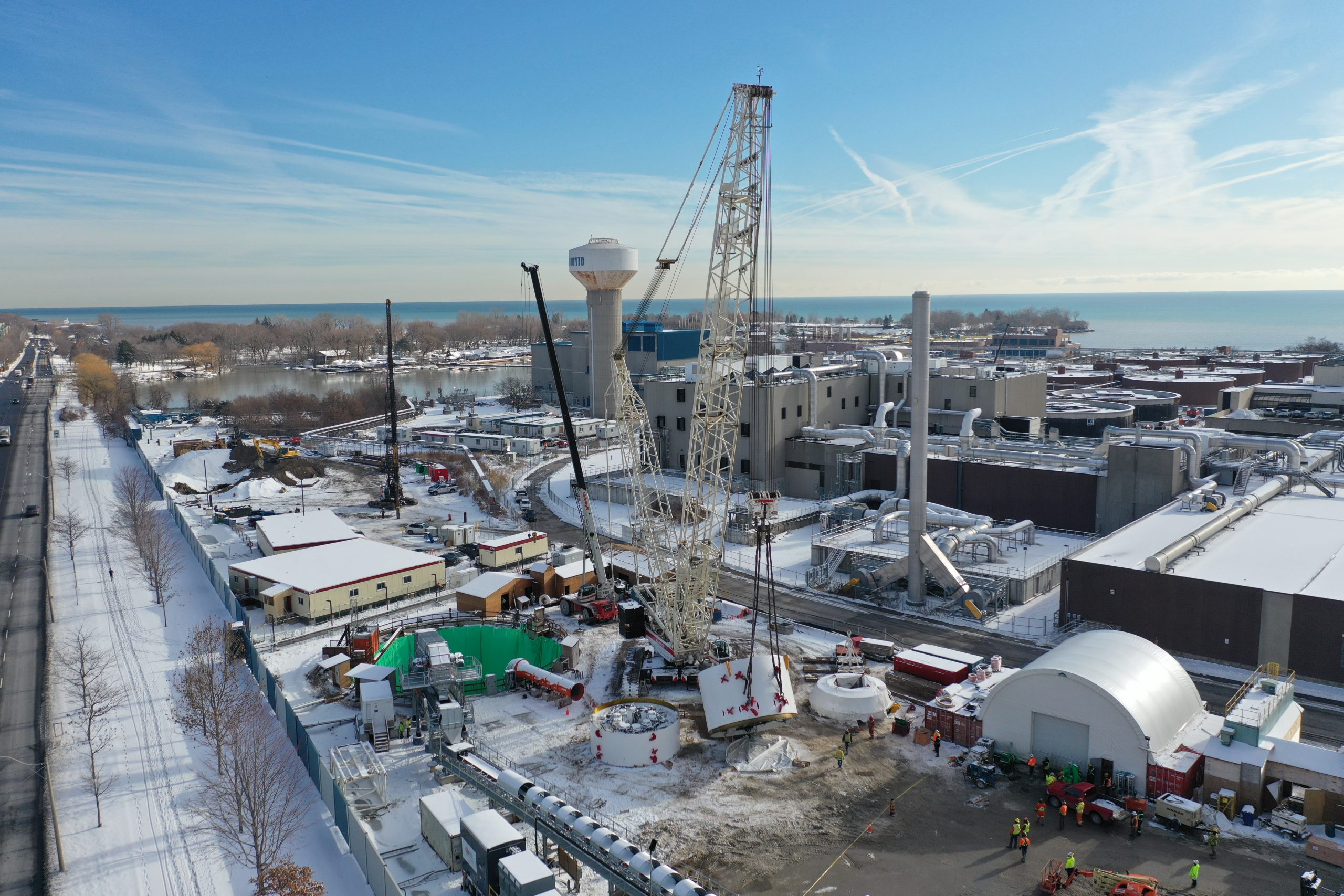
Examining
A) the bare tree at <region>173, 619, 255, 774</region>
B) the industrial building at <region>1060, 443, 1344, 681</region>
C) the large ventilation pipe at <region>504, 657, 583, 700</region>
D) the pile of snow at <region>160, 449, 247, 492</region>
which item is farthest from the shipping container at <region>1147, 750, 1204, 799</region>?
the pile of snow at <region>160, 449, 247, 492</region>

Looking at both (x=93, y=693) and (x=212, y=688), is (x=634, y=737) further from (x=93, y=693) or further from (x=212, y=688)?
(x=93, y=693)

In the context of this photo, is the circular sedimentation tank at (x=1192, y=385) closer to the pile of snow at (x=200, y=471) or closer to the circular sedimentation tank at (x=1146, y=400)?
the circular sedimentation tank at (x=1146, y=400)

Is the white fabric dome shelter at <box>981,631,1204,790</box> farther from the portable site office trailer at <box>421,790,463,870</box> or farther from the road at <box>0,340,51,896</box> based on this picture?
the road at <box>0,340,51,896</box>

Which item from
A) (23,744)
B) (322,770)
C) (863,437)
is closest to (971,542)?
(863,437)

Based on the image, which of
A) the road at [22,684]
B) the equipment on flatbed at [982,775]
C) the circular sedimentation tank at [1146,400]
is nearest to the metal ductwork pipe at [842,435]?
the circular sedimentation tank at [1146,400]

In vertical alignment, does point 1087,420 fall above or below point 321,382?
above

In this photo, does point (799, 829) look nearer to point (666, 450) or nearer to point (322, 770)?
point (322, 770)

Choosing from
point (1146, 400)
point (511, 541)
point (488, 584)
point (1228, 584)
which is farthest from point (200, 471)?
point (1146, 400)
